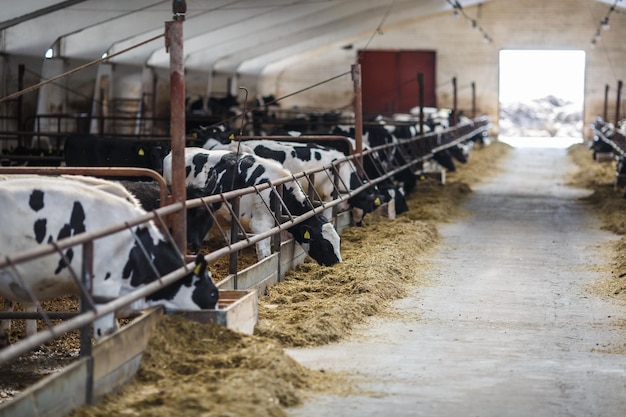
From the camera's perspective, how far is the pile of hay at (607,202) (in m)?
10.7

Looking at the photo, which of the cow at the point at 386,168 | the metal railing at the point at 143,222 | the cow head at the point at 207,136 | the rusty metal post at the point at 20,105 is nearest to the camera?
the metal railing at the point at 143,222

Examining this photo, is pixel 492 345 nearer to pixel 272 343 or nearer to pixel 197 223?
pixel 272 343

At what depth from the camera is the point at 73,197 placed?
693 centimetres

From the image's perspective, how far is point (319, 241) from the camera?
11.1 metres

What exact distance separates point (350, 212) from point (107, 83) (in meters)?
12.9

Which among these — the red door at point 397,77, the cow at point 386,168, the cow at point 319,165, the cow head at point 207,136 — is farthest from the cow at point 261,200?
the red door at point 397,77

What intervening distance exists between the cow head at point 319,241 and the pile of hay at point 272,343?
15 centimetres

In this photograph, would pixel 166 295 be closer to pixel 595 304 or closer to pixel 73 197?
pixel 73 197

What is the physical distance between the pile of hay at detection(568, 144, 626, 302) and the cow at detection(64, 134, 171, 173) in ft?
22.5

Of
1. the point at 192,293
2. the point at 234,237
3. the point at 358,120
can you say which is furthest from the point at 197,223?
the point at 358,120

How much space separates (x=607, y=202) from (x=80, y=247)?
13.5 metres

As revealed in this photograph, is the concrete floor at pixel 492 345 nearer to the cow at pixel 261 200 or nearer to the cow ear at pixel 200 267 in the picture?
the cow ear at pixel 200 267

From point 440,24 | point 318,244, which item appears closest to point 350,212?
point 318,244

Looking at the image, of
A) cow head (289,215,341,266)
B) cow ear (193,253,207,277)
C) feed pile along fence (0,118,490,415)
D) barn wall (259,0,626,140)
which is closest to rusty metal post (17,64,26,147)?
feed pile along fence (0,118,490,415)
